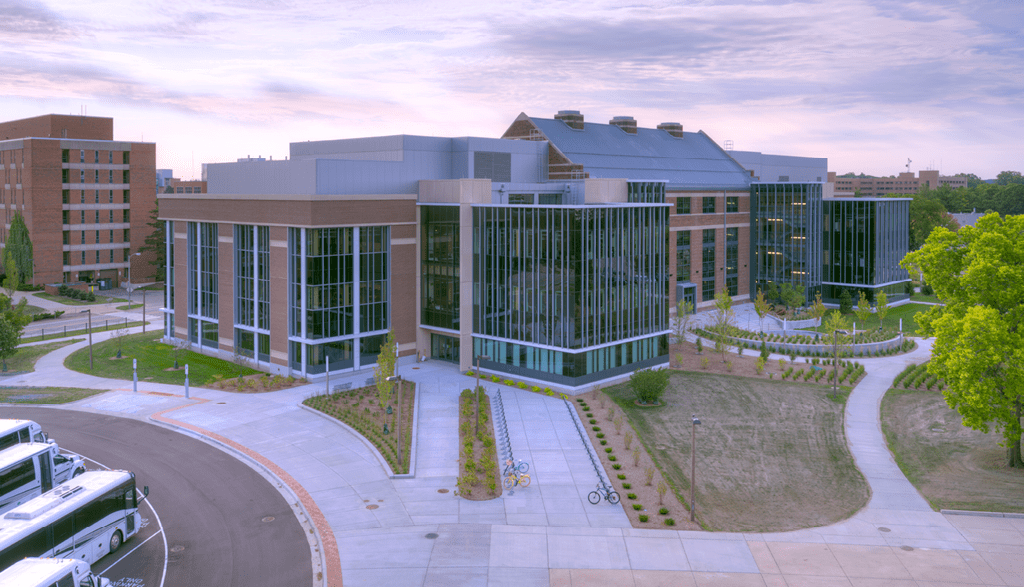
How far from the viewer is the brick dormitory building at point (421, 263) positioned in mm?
52469

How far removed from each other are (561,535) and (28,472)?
22.1m

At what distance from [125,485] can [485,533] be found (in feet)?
46.1

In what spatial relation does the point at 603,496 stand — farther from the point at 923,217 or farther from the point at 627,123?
the point at 923,217

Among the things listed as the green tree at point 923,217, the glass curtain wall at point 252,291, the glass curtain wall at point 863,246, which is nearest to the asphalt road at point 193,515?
the glass curtain wall at point 252,291

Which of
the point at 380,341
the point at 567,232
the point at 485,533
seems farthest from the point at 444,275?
the point at 485,533

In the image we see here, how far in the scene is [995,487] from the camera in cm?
3588

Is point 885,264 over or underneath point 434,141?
underneath

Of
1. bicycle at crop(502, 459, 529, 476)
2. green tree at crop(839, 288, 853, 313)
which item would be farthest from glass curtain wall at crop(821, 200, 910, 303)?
bicycle at crop(502, 459, 529, 476)

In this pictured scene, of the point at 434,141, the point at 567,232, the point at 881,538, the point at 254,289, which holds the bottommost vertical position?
the point at 881,538

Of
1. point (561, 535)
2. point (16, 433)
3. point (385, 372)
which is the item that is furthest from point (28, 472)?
point (561, 535)

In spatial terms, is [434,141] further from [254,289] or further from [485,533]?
[485,533]

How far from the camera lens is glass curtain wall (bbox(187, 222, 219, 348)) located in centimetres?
6222

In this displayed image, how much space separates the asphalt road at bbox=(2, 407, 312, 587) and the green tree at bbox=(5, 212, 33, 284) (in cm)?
6111

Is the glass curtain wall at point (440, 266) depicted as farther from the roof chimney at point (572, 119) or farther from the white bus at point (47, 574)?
the white bus at point (47, 574)
